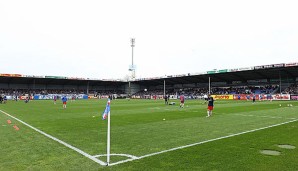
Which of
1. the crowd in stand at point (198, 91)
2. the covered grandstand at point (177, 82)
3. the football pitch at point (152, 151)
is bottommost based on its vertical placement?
the football pitch at point (152, 151)

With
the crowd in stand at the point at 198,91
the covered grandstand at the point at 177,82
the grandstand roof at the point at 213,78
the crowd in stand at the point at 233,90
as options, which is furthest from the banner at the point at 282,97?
the crowd in stand at the point at 233,90

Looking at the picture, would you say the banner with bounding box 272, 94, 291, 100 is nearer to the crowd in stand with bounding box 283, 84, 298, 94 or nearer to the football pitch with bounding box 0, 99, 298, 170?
the crowd in stand with bounding box 283, 84, 298, 94

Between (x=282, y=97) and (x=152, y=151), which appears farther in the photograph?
(x=282, y=97)

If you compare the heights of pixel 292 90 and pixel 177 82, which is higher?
pixel 177 82

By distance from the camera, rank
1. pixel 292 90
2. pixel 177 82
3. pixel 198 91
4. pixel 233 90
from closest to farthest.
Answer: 1. pixel 292 90
2. pixel 233 90
3. pixel 198 91
4. pixel 177 82

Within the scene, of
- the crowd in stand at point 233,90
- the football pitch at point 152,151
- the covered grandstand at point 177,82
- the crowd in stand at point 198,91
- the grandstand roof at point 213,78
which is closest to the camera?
the football pitch at point 152,151

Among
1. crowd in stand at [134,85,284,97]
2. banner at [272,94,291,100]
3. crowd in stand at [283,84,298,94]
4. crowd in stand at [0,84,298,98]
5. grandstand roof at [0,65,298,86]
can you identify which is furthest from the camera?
crowd in stand at [134,85,284,97]

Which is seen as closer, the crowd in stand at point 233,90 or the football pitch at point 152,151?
the football pitch at point 152,151

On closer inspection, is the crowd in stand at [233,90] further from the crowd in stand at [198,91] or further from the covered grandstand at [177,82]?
the covered grandstand at [177,82]

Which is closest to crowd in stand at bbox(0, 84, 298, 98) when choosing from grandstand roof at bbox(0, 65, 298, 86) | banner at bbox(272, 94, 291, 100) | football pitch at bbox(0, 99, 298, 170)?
grandstand roof at bbox(0, 65, 298, 86)

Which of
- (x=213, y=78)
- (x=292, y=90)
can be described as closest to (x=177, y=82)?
(x=213, y=78)

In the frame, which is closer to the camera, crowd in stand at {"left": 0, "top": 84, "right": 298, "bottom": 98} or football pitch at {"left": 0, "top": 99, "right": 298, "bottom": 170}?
football pitch at {"left": 0, "top": 99, "right": 298, "bottom": 170}

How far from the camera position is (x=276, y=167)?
677 cm

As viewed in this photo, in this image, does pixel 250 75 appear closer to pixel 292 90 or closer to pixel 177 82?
pixel 292 90
